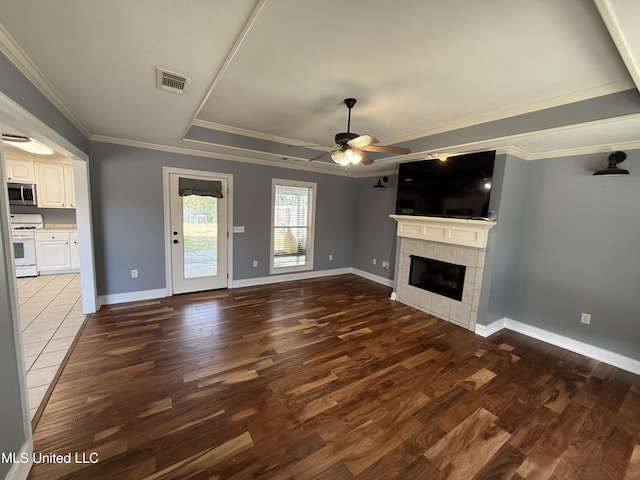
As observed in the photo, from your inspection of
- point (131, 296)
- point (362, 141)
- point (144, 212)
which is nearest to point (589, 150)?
point (362, 141)

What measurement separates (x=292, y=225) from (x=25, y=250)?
515 centimetres

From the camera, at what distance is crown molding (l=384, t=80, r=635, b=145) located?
205 centimetres

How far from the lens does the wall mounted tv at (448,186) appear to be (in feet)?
10.9

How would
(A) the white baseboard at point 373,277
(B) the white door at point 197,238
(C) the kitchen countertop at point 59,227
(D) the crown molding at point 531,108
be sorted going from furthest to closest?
1. (A) the white baseboard at point 373,277
2. (C) the kitchen countertop at point 59,227
3. (B) the white door at point 197,238
4. (D) the crown molding at point 531,108

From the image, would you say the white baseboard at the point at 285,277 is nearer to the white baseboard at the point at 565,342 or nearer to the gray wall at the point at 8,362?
the white baseboard at the point at 565,342

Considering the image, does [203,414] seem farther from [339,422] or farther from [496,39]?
[496,39]

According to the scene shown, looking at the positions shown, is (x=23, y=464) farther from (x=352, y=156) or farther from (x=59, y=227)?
(x=59, y=227)

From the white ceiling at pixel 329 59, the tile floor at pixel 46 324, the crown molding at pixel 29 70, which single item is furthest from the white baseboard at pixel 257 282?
the crown molding at pixel 29 70

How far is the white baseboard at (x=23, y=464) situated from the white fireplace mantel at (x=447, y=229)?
4.35m

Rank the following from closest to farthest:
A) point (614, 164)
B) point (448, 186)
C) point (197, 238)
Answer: point (614, 164)
point (448, 186)
point (197, 238)

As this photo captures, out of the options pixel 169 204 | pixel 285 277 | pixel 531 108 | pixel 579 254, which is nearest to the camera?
pixel 531 108

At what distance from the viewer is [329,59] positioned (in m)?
1.92

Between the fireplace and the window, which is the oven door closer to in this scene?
the window

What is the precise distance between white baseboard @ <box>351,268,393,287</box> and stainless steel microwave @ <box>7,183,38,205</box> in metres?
6.81
